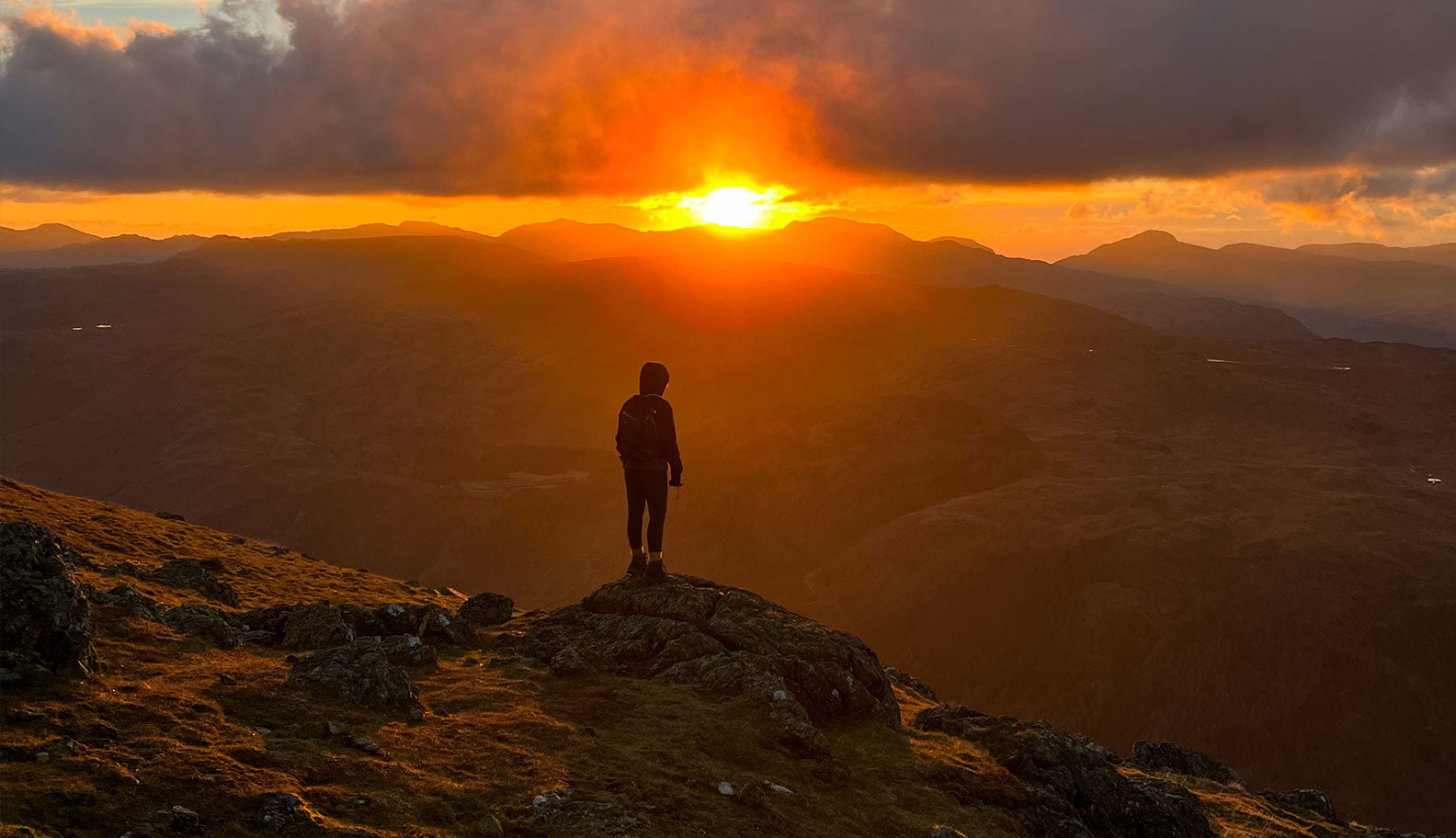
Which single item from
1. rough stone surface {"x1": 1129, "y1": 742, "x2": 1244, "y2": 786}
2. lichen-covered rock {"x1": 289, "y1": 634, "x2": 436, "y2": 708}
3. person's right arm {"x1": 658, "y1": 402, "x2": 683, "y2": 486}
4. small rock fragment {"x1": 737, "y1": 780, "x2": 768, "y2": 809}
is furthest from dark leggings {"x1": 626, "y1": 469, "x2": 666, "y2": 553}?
rough stone surface {"x1": 1129, "y1": 742, "x2": 1244, "y2": 786}

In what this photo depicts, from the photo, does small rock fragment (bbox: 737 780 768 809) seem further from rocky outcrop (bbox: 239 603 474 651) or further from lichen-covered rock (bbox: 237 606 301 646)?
lichen-covered rock (bbox: 237 606 301 646)

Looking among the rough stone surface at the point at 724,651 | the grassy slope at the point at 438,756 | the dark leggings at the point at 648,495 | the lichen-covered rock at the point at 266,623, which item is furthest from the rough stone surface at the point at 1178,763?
the lichen-covered rock at the point at 266,623

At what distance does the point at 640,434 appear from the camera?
18328 mm

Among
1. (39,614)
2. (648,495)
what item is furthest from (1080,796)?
(39,614)

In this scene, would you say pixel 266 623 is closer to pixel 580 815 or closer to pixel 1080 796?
pixel 580 815

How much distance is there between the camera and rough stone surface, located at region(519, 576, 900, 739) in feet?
52.2

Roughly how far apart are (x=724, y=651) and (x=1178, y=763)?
50.9 ft

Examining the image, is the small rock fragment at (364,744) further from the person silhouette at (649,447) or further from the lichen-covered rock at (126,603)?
the person silhouette at (649,447)

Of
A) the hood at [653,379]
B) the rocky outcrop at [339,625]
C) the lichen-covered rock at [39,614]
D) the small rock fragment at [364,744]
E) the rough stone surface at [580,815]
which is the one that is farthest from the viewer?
the hood at [653,379]

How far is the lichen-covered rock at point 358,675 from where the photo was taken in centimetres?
1322

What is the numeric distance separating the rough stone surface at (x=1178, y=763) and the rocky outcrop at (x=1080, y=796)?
31.3 ft

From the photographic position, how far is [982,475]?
10831 cm

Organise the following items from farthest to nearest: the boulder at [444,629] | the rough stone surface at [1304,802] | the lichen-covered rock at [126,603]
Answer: the rough stone surface at [1304,802], the boulder at [444,629], the lichen-covered rock at [126,603]

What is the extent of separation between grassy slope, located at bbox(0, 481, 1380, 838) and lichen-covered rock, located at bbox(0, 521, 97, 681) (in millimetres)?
388
